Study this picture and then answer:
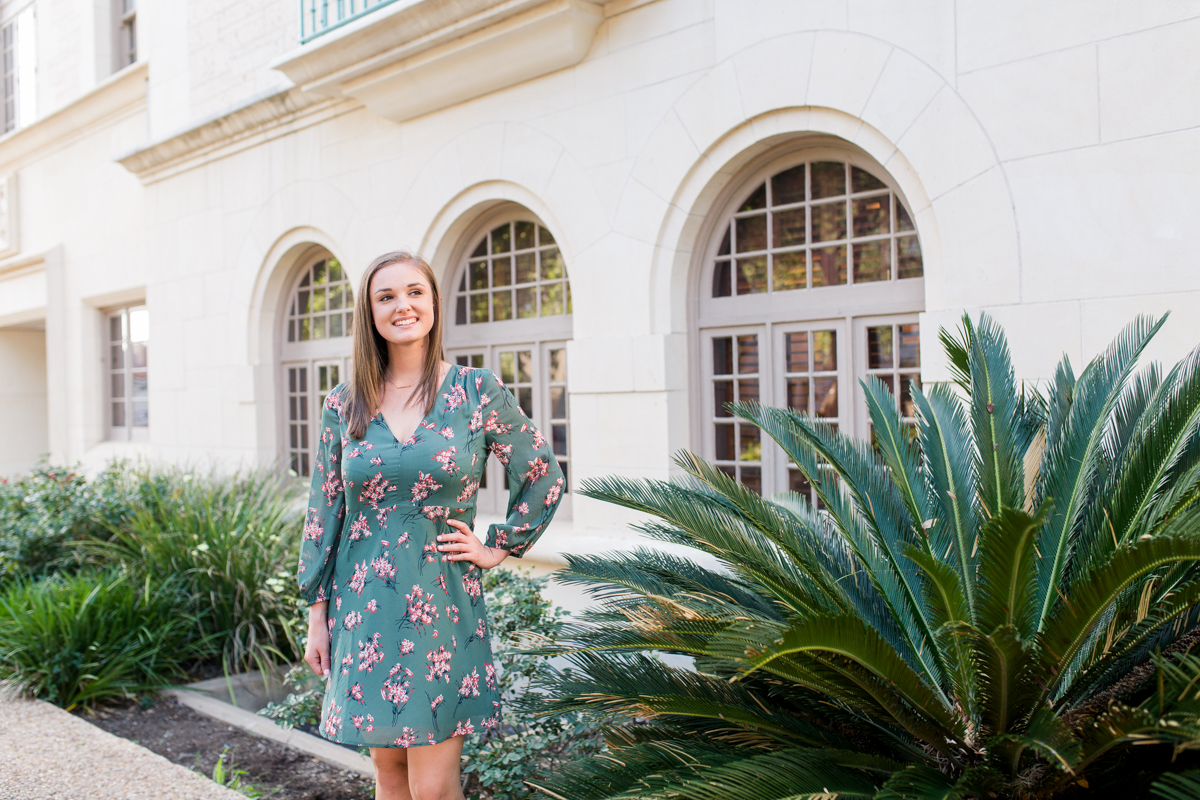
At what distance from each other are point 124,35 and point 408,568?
37.5 ft

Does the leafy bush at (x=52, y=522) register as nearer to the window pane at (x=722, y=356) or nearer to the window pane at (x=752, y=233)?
the window pane at (x=722, y=356)

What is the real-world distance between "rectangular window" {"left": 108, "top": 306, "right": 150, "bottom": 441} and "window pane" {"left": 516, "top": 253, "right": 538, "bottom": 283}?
5.97 metres

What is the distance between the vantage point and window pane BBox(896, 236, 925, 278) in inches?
217

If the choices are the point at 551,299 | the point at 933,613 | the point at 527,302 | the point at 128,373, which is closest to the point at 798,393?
the point at 551,299

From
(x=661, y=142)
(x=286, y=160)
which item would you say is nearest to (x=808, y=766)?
(x=661, y=142)

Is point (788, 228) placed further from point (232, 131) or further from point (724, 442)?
point (232, 131)

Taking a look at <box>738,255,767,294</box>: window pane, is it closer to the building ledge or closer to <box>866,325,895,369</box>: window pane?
<box>866,325,895,369</box>: window pane

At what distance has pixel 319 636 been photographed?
120 inches

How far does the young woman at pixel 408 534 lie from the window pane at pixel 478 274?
4790 mm

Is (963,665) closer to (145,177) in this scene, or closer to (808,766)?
(808,766)

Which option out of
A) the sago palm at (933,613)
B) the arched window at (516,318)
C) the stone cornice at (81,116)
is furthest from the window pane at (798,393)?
the stone cornice at (81,116)

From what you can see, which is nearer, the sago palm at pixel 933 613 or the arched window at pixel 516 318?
the sago palm at pixel 933 613

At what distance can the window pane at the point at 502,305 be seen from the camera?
→ 25.1 ft

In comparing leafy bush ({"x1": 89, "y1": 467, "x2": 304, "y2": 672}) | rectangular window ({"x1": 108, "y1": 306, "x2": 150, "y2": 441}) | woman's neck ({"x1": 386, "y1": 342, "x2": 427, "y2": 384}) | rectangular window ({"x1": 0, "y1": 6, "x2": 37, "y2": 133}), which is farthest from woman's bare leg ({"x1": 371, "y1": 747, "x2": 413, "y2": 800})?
rectangular window ({"x1": 0, "y1": 6, "x2": 37, "y2": 133})
